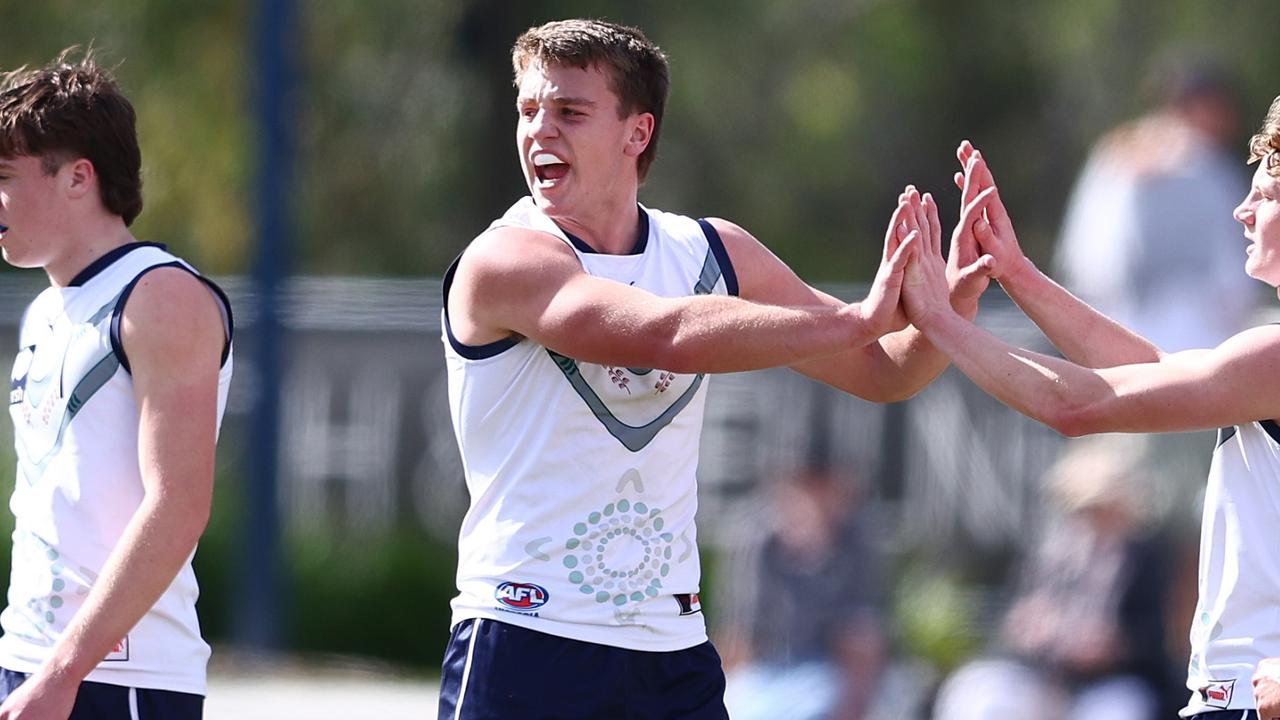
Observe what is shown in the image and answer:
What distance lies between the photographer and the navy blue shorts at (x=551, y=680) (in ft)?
11.7

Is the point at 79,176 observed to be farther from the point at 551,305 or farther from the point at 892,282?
the point at 892,282

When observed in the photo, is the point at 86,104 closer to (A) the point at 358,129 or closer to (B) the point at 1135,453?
(B) the point at 1135,453

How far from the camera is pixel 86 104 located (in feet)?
12.3

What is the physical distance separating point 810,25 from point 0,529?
12201 mm

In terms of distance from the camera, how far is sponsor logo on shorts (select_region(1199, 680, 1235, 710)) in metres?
3.46

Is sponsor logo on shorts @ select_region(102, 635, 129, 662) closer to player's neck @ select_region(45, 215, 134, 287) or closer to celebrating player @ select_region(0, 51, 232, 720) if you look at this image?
celebrating player @ select_region(0, 51, 232, 720)

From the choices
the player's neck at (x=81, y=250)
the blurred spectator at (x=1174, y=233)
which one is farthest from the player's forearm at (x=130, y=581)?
the blurred spectator at (x=1174, y=233)

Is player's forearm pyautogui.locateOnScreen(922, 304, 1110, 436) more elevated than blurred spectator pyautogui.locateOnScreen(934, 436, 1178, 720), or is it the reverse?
player's forearm pyautogui.locateOnScreen(922, 304, 1110, 436)

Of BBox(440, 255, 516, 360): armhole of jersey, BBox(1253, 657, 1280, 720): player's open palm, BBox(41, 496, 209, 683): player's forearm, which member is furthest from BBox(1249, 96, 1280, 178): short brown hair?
BBox(41, 496, 209, 683): player's forearm

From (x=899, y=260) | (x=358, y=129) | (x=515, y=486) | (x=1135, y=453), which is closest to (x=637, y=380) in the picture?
(x=515, y=486)

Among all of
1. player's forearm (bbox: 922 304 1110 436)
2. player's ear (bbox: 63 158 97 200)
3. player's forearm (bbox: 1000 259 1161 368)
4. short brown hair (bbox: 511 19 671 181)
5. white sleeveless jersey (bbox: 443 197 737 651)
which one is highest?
short brown hair (bbox: 511 19 671 181)

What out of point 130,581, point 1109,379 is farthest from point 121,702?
point 1109,379

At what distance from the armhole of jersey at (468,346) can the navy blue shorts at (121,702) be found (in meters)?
0.86

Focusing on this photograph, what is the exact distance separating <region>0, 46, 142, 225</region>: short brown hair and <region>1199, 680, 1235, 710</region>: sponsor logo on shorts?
2301 millimetres
